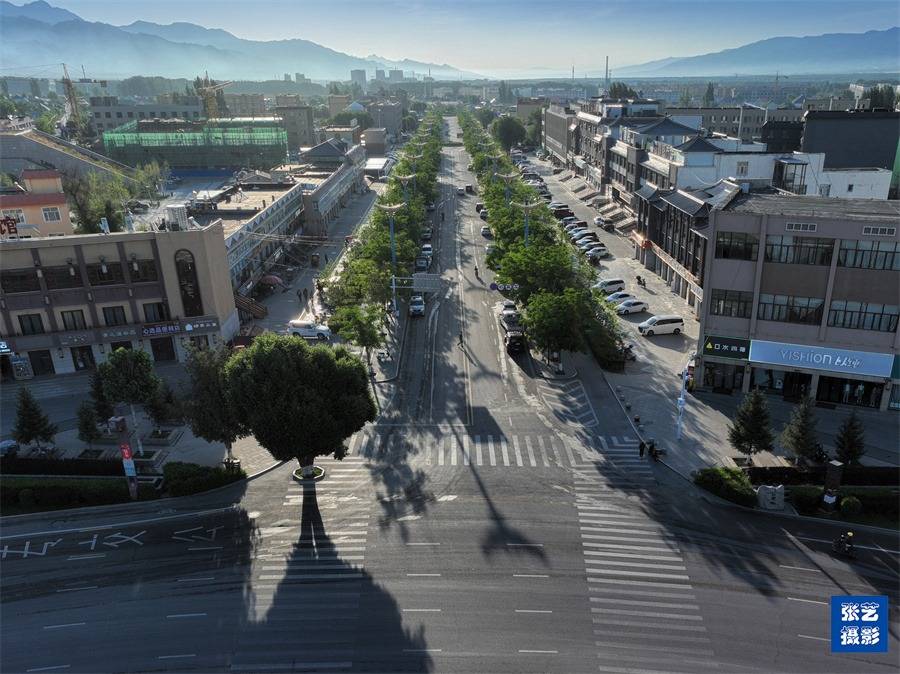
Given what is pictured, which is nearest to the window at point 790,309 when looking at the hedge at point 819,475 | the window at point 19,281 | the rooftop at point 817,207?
the rooftop at point 817,207

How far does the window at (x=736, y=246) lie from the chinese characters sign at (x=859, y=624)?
1023 inches

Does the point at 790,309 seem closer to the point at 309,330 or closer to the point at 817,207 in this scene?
the point at 817,207

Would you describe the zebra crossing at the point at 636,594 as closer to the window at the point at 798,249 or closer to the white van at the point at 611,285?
the window at the point at 798,249

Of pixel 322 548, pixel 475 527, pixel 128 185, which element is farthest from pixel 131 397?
pixel 128 185

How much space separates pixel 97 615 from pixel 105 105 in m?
195

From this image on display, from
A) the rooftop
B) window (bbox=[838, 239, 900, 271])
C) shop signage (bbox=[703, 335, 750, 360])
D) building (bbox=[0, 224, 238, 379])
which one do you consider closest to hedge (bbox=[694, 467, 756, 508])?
shop signage (bbox=[703, 335, 750, 360])

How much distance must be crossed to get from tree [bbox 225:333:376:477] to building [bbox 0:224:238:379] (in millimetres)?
21792

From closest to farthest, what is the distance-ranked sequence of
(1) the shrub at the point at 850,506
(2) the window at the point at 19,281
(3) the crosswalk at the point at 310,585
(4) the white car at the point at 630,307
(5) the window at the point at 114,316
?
1. (3) the crosswalk at the point at 310,585
2. (1) the shrub at the point at 850,506
3. (2) the window at the point at 19,281
4. (5) the window at the point at 114,316
5. (4) the white car at the point at 630,307

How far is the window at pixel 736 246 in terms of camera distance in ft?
153

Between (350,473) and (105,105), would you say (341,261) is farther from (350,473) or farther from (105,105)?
(105,105)

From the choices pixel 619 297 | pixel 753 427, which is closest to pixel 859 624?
pixel 753 427

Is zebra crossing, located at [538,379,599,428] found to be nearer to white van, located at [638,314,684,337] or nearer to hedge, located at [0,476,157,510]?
white van, located at [638,314,684,337]

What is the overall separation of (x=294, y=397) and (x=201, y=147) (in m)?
124

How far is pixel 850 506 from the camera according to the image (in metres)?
35.3
